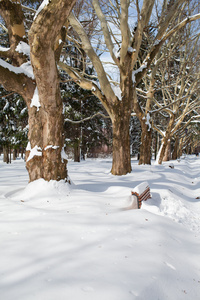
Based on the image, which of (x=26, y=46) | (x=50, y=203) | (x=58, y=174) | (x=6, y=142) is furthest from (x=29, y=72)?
(x=6, y=142)

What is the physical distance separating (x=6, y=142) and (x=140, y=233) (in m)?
18.8

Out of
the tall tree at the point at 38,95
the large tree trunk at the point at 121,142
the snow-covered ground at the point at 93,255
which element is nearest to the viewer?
the snow-covered ground at the point at 93,255

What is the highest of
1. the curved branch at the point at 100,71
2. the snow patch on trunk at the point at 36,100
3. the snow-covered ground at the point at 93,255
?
the curved branch at the point at 100,71

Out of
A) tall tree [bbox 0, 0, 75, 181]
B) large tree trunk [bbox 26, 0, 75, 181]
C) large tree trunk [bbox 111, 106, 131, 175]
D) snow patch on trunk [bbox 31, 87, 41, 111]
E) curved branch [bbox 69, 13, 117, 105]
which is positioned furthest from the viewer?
large tree trunk [bbox 111, 106, 131, 175]

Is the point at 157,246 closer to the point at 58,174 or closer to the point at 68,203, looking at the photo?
the point at 68,203

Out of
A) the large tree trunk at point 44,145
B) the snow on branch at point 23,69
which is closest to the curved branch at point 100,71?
the snow on branch at point 23,69

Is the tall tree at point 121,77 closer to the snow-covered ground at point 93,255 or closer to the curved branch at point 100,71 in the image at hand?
the curved branch at point 100,71

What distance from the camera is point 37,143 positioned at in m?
4.50

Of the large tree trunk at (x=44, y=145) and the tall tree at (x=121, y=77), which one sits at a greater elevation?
the tall tree at (x=121, y=77)

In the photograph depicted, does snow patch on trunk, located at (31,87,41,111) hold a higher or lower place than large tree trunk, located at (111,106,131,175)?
higher

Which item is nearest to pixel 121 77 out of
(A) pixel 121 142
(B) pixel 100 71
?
(B) pixel 100 71

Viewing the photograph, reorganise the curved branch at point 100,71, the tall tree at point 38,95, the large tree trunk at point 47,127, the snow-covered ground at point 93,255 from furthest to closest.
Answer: the curved branch at point 100,71 → the tall tree at point 38,95 → the large tree trunk at point 47,127 → the snow-covered ground at point 93,255

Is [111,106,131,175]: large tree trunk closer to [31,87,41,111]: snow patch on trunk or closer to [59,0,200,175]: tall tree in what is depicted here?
[59,0,200,175]: tall tree

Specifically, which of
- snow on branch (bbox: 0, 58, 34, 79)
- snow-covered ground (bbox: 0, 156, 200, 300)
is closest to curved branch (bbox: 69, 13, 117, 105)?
snow on branch (bbox: 0, 58, 34, 79)
